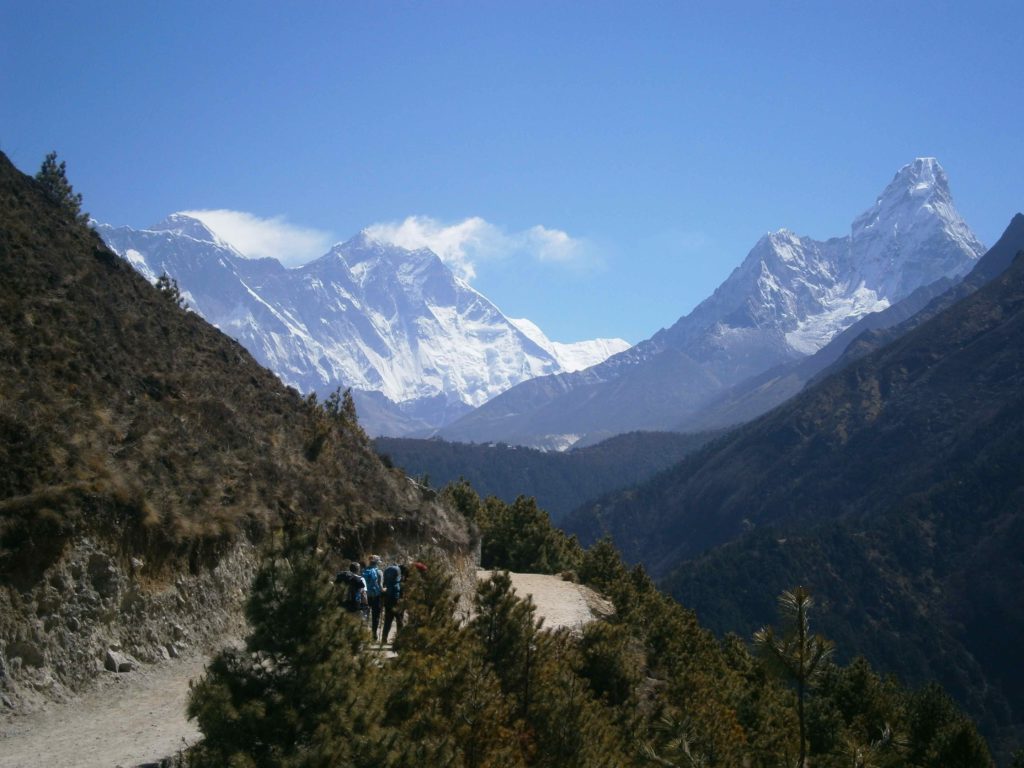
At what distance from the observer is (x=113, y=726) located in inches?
587

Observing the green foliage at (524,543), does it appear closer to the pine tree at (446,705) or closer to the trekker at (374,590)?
the trekker at (374,590)

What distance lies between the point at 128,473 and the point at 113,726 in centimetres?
562

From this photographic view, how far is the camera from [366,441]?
32.3 metres

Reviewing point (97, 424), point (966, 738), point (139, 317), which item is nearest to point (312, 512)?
point (97, 424)

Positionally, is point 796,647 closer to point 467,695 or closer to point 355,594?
point 467,695

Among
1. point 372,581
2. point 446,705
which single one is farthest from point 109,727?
point 372,581

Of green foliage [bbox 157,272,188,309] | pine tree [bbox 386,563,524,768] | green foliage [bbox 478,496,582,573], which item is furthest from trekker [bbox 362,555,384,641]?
green foliage [bbox 478,496,582,573]

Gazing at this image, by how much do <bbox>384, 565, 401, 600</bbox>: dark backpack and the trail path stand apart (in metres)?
4.39

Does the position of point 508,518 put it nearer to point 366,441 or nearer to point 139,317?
point 366,441

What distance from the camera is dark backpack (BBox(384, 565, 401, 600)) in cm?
2116

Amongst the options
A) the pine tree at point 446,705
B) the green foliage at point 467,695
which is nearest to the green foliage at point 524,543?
the green foliage at point 467,695

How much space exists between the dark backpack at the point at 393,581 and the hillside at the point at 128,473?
9.29 feet

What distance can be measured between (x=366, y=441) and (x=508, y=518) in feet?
59.8

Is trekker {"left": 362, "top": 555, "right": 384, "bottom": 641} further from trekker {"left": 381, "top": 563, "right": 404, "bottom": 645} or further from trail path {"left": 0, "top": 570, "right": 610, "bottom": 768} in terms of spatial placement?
trail path {"left": 0, "top": 570, "right": 610, "bottom": 768}
